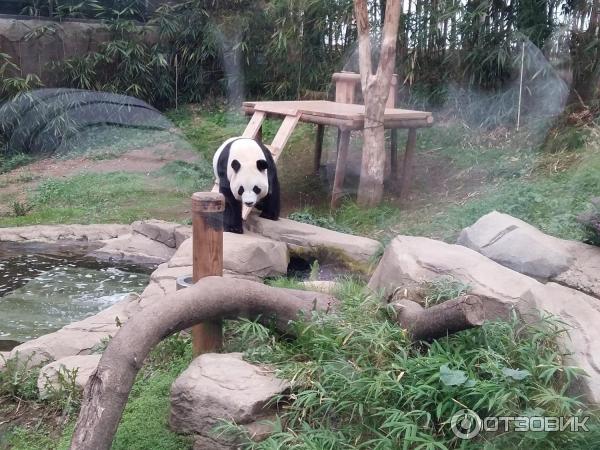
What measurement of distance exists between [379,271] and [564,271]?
3.38 ft

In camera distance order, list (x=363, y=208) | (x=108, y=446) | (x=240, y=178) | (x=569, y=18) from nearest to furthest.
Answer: (x=108, y=446) < (x=240, y=178) < (x=363, y=208) < (x=569, y=18)

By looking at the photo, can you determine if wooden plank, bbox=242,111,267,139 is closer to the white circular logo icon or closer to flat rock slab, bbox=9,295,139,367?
flat rock slab, bbox=9,295,139,367

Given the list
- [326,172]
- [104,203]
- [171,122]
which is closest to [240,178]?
[326,172]

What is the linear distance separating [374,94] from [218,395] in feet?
13.8

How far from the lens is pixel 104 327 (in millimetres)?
4383

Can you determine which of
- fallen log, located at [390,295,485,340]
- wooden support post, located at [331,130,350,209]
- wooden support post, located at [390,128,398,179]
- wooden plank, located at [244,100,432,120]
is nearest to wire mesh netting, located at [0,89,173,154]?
wooden plank, located at [244,100,432,120]

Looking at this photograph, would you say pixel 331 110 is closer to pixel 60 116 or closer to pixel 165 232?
pixel 165 232

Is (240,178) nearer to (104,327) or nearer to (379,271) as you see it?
(104,327)

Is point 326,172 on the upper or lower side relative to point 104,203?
upper

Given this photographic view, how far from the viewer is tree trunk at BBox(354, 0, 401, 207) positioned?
644cm

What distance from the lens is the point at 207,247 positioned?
3.39m

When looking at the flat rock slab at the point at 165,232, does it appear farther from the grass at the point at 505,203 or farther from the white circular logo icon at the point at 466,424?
the white circular logo icon at the point at 466,424

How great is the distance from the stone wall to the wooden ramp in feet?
17.0

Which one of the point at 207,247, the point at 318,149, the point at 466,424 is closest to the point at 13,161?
the point at 318,149
